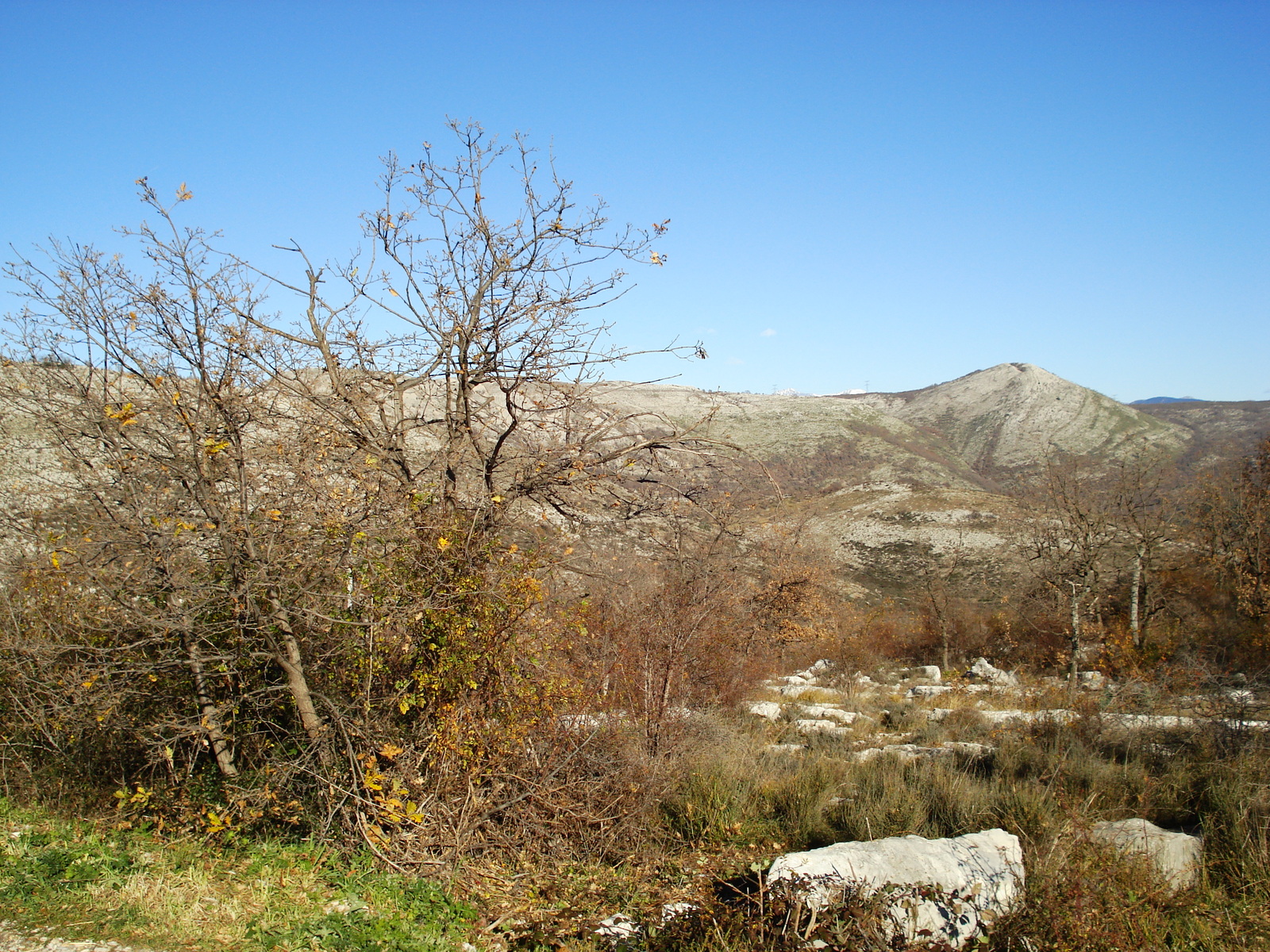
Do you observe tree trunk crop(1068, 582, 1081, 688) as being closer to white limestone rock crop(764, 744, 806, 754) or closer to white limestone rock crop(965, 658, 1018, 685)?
white limestone rock crop(965, 658, 1018, 685)

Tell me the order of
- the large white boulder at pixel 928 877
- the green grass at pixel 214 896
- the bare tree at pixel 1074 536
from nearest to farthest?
the green grass at pixel 214 896 < the large white boulder at pixel 928 877 < the bare tree at pixel 1074 536

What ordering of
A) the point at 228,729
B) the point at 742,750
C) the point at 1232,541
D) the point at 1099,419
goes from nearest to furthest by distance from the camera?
the point at 228,729 → the point at 742,750 → the point at 1232,541 → the point at 1099,419

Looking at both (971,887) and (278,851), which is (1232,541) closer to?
(971,887)

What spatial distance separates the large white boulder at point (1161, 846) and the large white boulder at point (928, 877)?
0.96m

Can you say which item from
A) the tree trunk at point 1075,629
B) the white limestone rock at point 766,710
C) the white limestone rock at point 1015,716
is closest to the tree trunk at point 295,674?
the white limestone rock at point 1015,716

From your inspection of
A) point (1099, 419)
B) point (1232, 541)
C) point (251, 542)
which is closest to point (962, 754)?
point (251, 542)

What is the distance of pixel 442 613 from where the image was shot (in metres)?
6.29

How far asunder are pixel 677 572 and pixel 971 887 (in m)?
8.84

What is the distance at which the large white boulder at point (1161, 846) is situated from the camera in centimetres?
591

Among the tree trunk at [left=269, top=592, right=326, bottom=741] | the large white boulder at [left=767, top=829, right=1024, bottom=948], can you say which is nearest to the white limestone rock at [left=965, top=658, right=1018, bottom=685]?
the large white boulder at [left=767, top=829, right=1024, bottom=948]

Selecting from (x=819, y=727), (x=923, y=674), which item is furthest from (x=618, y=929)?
(x=923, y=674)

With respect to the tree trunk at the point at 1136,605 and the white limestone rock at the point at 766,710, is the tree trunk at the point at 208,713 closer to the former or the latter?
the white limestone rock at the point at 766,710

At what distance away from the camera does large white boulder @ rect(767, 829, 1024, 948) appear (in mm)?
4984

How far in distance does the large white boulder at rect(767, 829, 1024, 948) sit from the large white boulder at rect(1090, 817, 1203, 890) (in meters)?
0.96
